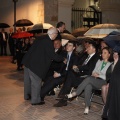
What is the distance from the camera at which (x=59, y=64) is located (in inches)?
319

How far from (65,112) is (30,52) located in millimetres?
1615

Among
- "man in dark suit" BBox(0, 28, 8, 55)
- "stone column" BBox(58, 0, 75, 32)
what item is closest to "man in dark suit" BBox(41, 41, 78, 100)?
"stone column" BBox(58, 0, 75, 32)

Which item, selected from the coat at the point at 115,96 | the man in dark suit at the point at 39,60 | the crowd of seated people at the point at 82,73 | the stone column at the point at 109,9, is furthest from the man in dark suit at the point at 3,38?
the coat at the point at 115,96

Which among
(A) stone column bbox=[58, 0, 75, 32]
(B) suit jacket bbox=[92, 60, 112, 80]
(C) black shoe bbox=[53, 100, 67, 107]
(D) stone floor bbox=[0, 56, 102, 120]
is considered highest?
(A) stone column bbox=[58, 0, 75, 32]

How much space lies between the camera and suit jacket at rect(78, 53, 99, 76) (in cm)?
695

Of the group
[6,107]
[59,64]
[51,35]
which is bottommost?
[6,107]

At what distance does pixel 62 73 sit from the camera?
7449mm

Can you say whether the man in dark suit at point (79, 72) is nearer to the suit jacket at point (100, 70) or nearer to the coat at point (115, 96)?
the suit jacket at point (100, 70)

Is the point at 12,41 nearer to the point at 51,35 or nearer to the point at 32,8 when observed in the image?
the point at 32,8

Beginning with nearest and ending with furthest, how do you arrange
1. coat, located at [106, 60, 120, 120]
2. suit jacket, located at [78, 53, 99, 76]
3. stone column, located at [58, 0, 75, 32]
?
coat, located at [106, 60, 120, 120] < suit jacket, located at [78, 53, 99, 76] < stone column, located at [58, 0, 75, 32]

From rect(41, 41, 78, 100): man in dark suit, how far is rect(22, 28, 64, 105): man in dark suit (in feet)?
0.71

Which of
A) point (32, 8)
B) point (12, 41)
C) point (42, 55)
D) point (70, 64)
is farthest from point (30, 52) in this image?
point (12, 41)

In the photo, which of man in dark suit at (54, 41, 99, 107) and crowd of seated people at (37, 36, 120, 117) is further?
man in dark suit at (54, 41, 99, 107)

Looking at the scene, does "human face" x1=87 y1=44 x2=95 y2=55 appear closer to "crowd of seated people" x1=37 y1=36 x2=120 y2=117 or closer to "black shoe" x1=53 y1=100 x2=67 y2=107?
"crowd of seated people" x1=37 y1=36 x2=120 y2=117
